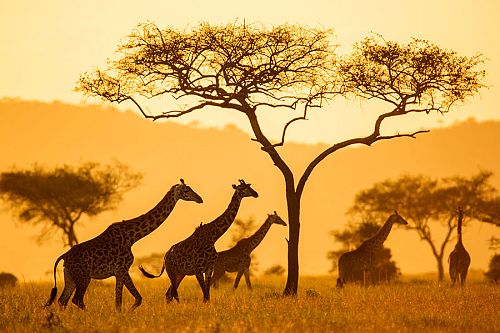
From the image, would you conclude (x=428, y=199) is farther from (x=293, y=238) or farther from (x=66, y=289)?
(x=66, y=289)

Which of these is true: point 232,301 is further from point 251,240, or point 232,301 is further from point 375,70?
point 375,70

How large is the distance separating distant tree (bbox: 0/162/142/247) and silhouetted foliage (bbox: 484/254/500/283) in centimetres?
1724

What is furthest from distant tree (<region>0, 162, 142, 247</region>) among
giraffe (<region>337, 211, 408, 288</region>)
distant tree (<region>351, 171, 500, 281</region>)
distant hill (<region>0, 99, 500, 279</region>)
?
distant hill (<region>0, 99, 500, 279</region>)

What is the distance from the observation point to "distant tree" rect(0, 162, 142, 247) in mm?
44750

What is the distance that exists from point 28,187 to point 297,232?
22032 millimetres

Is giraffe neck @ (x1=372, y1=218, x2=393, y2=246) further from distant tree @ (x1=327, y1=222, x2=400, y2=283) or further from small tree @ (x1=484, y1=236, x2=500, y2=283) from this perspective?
small tree @ (x1=484, y1=236, x2=500, y2=283)

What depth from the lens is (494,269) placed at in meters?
40.0

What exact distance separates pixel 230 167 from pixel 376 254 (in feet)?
401

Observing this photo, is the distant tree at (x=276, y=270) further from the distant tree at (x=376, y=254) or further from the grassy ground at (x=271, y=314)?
the grassy ground at (x=271, y=314)

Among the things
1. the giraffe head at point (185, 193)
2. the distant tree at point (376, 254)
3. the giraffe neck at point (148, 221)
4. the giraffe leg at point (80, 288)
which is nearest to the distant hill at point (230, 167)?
the distant tree at point (376, 254)

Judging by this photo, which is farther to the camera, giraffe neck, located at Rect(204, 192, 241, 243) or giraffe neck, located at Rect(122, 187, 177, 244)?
giraffe neck, located at Rect(204, 192, 241, 243)

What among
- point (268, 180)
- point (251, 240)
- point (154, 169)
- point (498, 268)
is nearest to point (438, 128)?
point (268, 180)

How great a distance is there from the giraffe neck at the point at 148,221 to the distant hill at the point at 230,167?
324 feet

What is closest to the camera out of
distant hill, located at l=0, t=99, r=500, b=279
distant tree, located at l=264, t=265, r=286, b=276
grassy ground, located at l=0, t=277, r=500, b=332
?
grassy ground, located at l=0, t=277, r=500, b=332
